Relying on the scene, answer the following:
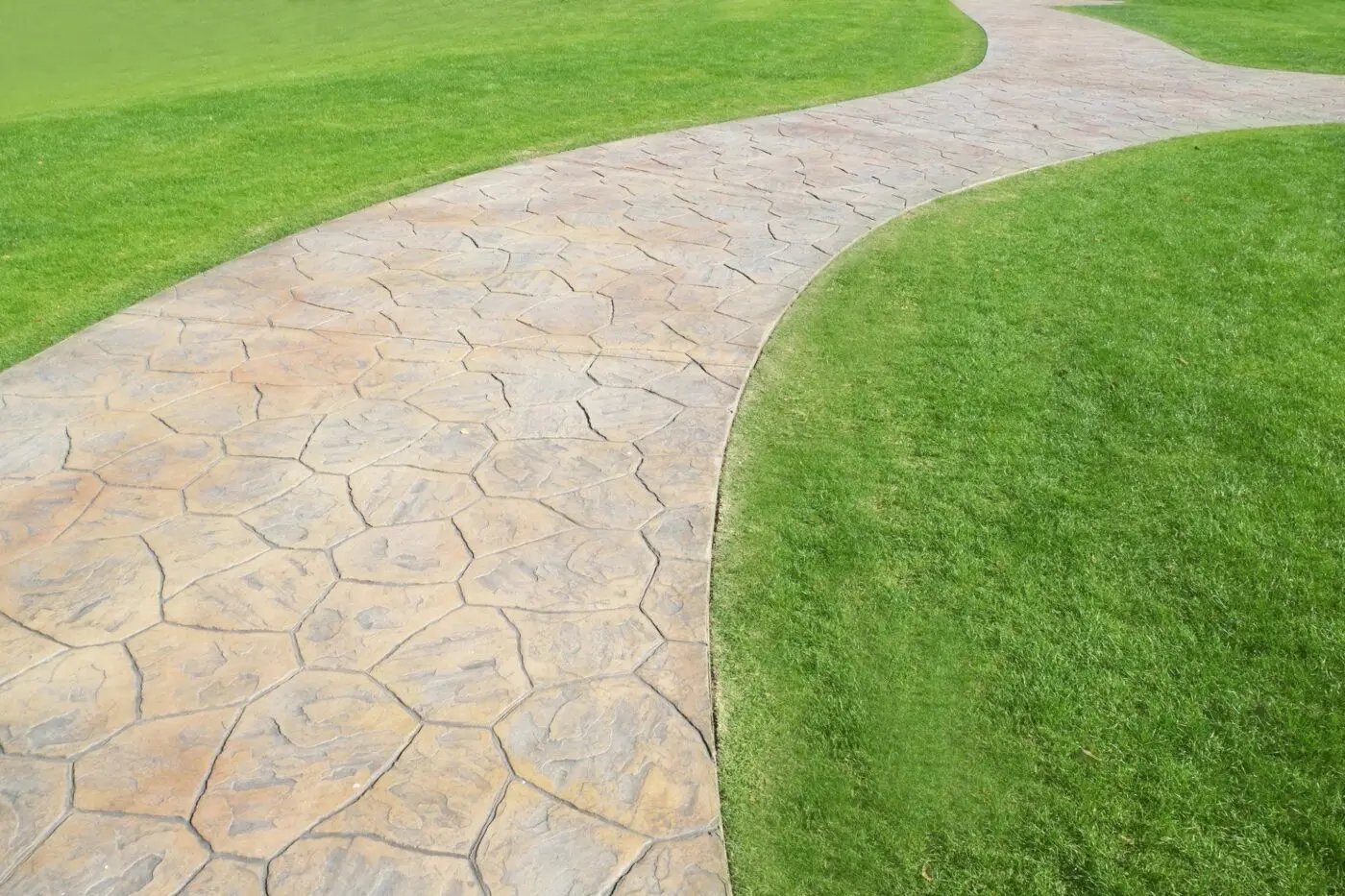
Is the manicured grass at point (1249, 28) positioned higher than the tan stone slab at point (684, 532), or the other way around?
the manicured grass at point (1249, 28)

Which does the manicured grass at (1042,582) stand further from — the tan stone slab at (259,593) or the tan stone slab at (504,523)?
the tan stone slab at (259,593)

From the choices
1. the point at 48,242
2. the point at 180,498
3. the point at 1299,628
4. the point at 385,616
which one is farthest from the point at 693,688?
the point at 48,242

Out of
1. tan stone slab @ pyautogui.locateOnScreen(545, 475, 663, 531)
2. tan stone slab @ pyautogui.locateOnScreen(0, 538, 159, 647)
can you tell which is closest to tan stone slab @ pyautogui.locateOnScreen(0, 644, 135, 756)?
tan stone slab @ pyautogui.locateOnScreen(0, 538, 159, 647)

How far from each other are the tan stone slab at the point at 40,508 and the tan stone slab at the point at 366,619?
1357mm

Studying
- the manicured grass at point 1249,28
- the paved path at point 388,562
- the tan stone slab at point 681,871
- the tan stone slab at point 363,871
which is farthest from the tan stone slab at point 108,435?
the manicured grass at point 1249,28

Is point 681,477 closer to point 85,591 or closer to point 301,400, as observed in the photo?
point 301,400

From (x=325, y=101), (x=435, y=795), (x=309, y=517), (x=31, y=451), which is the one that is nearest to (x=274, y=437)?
(x=309, y=517)

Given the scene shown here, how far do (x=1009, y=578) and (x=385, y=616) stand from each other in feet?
7.85

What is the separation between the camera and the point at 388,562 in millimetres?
3881

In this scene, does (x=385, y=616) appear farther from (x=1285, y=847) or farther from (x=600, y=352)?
(x=1285, y=847)

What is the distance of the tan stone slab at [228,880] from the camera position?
267 centimetres

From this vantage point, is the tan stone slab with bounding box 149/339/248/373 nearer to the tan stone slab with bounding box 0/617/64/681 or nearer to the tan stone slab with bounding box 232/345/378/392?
the tan stone slab with bounding box 232/345/378/392

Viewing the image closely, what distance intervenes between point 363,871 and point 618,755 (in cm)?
81

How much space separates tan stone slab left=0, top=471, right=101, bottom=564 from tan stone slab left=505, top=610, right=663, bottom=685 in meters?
2.06
